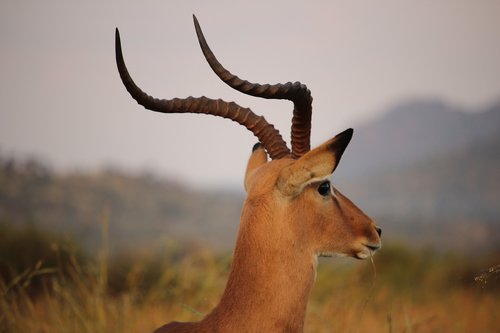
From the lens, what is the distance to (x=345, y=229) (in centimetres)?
453

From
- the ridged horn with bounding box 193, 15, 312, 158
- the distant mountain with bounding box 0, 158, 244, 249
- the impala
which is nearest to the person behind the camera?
the impala

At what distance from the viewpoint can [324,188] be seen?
4406mm

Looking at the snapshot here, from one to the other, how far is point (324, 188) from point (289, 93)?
0.74m

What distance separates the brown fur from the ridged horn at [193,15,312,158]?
260 millimetres

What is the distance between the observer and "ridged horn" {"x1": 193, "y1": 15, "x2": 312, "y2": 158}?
13.9 feet

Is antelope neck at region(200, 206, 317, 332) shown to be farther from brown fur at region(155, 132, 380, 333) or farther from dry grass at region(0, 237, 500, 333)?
dry grass at region(0, 237, 500, 333)

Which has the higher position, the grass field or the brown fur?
the brown fur

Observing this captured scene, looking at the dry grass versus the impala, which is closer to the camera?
the impala

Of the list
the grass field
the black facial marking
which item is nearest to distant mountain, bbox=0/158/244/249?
the grass field

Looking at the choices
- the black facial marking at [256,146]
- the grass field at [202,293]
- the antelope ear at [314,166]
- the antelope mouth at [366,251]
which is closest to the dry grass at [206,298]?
the grass field at [202,293]

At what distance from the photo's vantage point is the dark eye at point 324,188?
14.4 feet

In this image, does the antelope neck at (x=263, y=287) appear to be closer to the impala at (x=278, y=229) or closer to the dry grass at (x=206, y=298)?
the impala at (x=278, y=229)

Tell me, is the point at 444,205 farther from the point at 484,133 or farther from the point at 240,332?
the point at 240,332

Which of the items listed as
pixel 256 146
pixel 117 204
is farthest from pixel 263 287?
pixel 117 204
